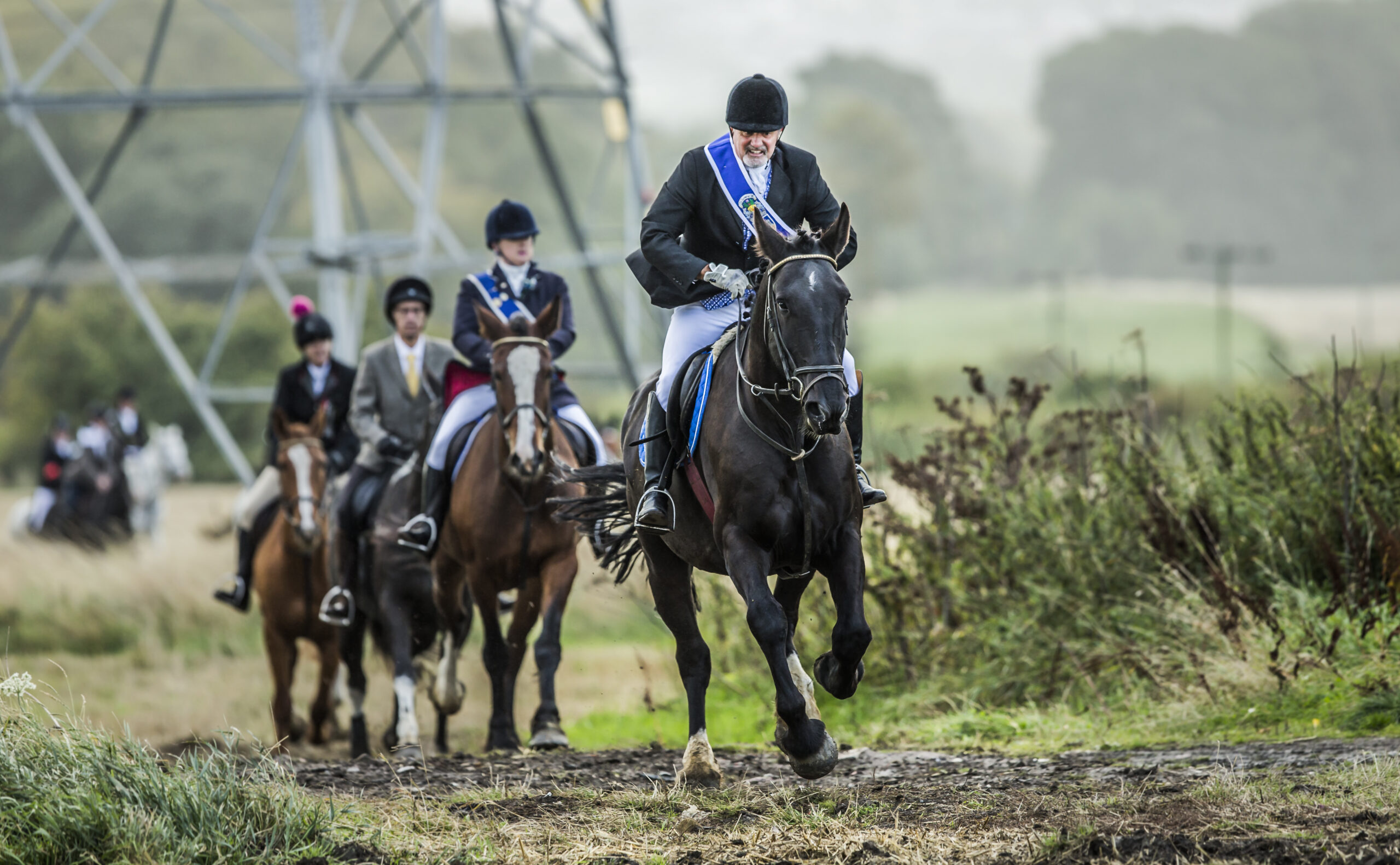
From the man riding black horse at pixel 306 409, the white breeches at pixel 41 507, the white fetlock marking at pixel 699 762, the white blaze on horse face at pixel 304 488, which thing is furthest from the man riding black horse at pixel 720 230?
the white breeches at pixel 41 507

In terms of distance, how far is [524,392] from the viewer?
28.8 ft

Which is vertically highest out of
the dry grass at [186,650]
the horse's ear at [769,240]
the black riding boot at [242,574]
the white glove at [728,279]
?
the horse's ear at [769,240]

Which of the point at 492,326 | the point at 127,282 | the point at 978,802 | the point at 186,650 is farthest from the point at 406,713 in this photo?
the point at 127,282

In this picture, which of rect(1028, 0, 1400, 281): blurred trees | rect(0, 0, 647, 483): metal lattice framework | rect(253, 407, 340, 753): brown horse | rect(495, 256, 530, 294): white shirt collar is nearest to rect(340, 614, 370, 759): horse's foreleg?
rect(253, 407, 340, 753): brown horse

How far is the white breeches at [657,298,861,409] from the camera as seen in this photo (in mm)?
6992

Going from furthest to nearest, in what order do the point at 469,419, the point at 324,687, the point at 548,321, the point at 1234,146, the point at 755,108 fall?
the point at 1234,146
the point at 324,687
the point at 469,419
the point at 548,321
the point at 755,108

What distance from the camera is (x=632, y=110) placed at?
69.5ft

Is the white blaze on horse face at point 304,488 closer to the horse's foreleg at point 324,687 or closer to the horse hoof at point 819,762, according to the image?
the horse's foreleg at point 324,687

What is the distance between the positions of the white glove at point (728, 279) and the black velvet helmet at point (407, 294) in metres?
4.59

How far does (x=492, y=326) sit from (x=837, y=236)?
11.4ft

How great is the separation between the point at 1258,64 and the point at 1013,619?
120 m

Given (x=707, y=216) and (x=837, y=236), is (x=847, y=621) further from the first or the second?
(x=707, y=216)

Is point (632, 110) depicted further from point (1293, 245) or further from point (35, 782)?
point (1293, 245)

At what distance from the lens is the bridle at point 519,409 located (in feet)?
28.7
